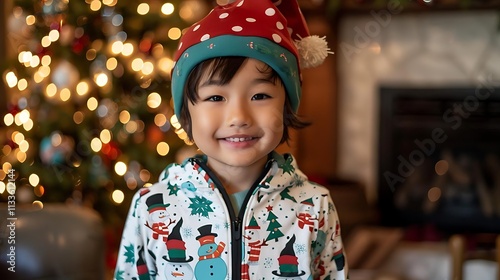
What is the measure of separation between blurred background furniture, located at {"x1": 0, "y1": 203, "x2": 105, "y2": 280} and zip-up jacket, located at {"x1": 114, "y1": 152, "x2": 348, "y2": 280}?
235 millimetres

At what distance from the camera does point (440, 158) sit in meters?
3.47

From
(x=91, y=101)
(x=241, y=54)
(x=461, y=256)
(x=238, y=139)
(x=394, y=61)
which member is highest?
(x=394, y=61)

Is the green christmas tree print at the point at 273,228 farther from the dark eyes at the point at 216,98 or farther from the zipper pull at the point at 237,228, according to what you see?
the dark eyes at the point at 216,98

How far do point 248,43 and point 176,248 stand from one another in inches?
13.9

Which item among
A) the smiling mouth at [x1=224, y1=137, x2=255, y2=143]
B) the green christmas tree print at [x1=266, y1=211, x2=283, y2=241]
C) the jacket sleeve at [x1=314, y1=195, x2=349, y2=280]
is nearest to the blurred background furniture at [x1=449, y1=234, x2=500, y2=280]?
the jacket sleeve at [x1=314, y1=195, x2=349, y2=280]

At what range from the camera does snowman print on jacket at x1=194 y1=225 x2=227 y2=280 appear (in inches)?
41.8

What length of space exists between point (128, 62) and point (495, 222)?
79.6 inches

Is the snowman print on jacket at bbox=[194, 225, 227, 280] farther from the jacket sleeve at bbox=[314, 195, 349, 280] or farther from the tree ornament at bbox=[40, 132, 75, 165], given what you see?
the tree ornament at bbox=[40, 132, 75, 165]

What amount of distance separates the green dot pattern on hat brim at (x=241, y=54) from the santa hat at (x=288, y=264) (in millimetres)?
259

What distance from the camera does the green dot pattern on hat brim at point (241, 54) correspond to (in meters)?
1.02

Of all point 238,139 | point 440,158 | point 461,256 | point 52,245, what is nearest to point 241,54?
point 238,139

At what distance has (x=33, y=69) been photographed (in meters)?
2.46

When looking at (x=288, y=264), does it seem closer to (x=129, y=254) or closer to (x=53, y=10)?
(x=129, y=254)

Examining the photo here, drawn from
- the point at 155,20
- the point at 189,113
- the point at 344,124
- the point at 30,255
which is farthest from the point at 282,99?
the point at 344,124
